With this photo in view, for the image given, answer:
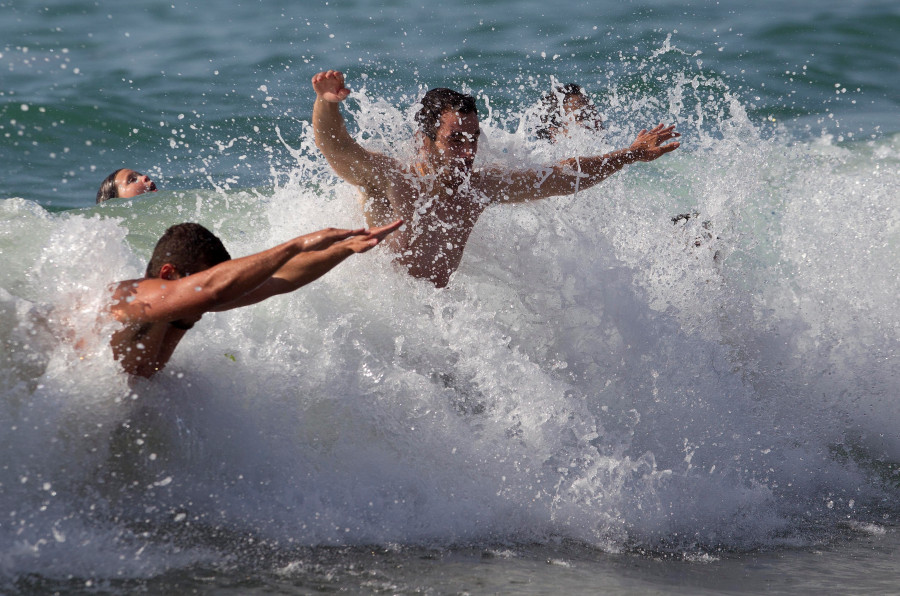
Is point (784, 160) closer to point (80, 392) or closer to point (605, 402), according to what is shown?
point (605, 402)

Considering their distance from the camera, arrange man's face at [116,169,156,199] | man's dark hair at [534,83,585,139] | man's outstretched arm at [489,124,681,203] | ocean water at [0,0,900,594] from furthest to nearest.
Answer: man's face at [116,169,156,199]
man's dark hair at [534,83,585,139]
man's outstretched arm at [489,124,681,203]
ocean water at [0,0,900,594]

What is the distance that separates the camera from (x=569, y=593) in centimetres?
305

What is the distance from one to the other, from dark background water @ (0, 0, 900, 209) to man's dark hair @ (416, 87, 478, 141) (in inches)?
140

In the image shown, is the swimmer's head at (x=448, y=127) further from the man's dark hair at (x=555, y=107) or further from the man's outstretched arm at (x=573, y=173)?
the man's dark hair at (x=555, y=107)

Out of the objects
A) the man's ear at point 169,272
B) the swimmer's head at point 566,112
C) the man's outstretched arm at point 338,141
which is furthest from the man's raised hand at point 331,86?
the swimmer's head at point 566,112

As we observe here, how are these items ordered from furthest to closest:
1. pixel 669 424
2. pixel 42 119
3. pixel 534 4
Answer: pixel 534 4 < pixel 42 119 < pixel 669 424

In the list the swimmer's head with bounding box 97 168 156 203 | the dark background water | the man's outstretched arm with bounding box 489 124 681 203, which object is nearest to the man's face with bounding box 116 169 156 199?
the swimmer's head with bounding box 97 168 156 203

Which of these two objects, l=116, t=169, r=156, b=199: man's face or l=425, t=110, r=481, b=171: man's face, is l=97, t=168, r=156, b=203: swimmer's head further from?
l=425, t=110, r=481, b=171: man's face

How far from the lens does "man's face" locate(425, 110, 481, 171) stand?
4.24 metres

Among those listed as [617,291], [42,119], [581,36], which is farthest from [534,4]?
[617,291]

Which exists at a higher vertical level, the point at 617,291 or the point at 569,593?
the point at 617,291

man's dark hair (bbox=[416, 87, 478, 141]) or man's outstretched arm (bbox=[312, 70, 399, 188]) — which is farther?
man's dark hair (bbox=[416, 87, 478, 141])

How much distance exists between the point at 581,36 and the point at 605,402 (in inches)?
312

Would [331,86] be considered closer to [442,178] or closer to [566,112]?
[442,178]
